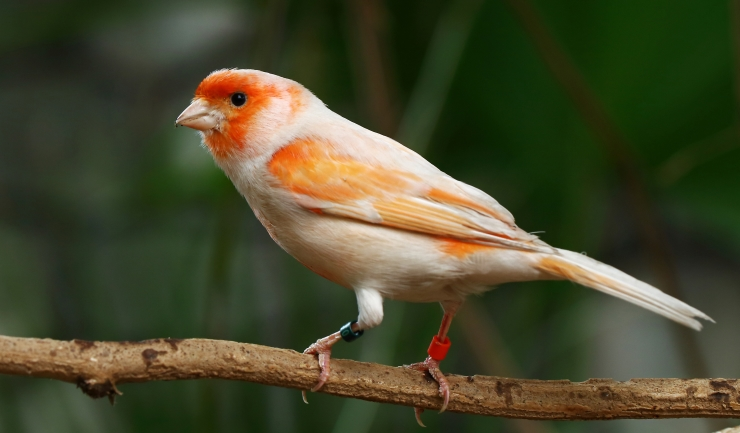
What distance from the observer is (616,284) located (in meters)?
1.99

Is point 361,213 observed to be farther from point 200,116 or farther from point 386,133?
point 386,133

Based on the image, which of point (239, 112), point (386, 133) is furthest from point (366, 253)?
point (386, 133)

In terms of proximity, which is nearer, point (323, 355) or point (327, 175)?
point (323, 355)

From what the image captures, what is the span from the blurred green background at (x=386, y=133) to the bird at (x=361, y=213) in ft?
3.08

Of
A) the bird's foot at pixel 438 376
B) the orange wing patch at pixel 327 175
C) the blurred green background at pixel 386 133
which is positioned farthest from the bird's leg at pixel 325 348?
the blurred green background at pixel 386 133

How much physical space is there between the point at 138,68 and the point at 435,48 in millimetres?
2020

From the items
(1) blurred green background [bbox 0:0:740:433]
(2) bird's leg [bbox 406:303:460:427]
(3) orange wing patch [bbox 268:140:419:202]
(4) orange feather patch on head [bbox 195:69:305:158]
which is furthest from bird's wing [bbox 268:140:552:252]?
(1) blurred green background [bbox 0:0:740:433]

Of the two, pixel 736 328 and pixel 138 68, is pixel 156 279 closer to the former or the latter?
pixel 138 68

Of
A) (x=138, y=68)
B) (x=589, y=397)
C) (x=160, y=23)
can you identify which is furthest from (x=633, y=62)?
(x=138, y=68)

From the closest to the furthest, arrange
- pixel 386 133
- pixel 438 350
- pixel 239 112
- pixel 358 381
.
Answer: pixel 358 381
pixel 239 112
pixel 438 350
pixel 386 133

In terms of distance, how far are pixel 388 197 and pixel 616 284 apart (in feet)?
2.12

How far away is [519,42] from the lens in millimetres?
3590

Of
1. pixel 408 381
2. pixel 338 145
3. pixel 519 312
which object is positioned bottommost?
pixel 408 381

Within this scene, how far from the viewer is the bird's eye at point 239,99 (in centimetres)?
204
